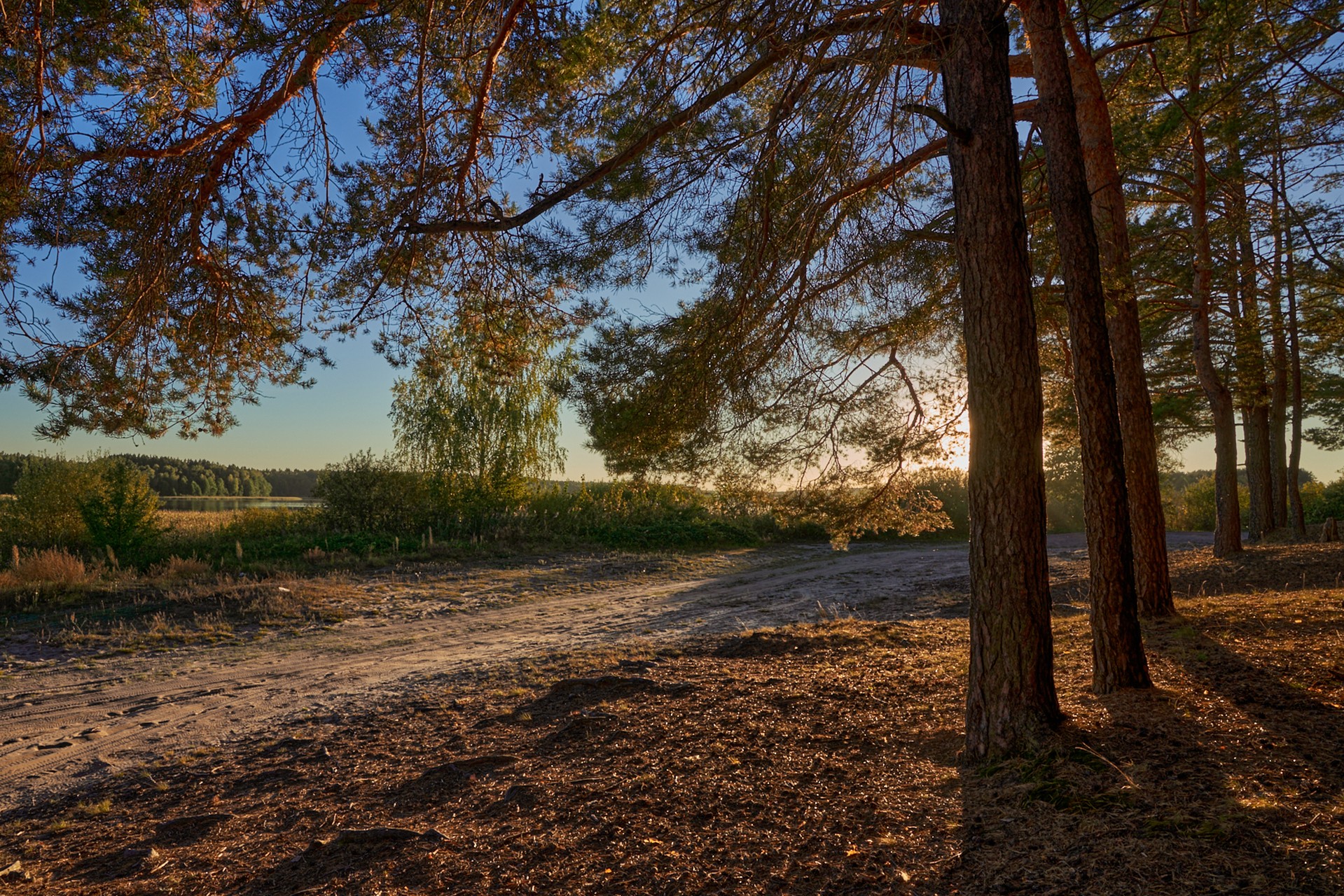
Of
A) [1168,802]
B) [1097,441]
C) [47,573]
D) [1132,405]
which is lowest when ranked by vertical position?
[1168,802]

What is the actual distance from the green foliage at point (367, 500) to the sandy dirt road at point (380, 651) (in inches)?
233

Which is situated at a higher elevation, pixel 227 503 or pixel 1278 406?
pixel 1278 406

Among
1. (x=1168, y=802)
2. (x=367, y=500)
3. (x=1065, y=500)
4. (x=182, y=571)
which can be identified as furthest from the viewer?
(x=1065, y=500)

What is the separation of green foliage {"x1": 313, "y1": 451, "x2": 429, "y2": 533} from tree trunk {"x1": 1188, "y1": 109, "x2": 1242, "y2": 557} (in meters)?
15.8

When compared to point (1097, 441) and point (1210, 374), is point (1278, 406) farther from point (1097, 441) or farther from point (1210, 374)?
point (1097, 441)

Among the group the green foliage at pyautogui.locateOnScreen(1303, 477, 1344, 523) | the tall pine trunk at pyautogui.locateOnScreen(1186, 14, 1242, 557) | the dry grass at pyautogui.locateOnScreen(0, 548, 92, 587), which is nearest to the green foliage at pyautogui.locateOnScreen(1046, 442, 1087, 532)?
the green foliage at pyautogui.locateOnScreen(1303, 477, 1344, 523)

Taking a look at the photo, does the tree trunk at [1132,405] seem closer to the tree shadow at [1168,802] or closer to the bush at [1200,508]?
the tree shadow at [1168,802]

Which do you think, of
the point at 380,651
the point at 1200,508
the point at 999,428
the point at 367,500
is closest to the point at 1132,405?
the point at 999,428

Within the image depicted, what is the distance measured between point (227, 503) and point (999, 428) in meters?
25.8

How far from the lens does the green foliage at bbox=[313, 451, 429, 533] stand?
17.2 metres

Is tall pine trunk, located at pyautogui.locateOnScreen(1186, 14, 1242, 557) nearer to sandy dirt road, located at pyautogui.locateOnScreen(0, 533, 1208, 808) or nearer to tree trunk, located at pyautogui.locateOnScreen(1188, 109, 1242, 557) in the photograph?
tree trunk, located at pyautogui.locateOnScreen(1188, 109, 1242, 557)

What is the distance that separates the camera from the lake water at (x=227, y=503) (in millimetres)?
19156

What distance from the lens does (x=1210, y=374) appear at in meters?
10.7

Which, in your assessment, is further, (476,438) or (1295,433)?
(476,438)
